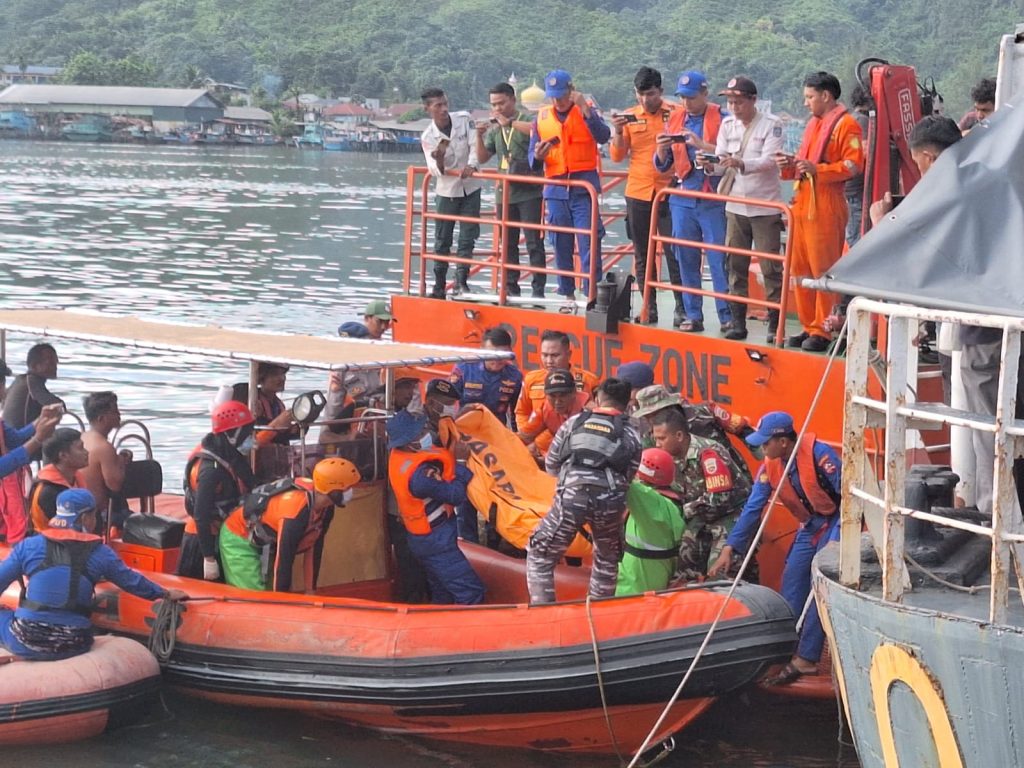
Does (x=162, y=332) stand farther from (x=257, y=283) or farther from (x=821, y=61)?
(x=821, y=61)

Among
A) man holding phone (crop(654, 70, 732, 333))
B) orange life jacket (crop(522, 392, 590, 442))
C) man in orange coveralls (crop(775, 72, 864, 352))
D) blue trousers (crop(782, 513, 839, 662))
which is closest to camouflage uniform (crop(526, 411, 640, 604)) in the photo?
blue trousers (crop(782, 513, 839, 662))

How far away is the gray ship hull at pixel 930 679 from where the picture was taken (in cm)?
581

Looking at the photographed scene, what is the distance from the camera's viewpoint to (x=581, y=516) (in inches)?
333

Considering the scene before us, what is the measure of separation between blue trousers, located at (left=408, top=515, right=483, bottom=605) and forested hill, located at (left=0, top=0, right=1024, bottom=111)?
409ft

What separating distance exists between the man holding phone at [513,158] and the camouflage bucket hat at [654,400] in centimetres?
379

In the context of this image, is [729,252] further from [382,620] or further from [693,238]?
[382,620]

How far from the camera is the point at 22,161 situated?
270ft

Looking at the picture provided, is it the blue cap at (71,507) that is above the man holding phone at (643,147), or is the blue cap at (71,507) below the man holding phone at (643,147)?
below

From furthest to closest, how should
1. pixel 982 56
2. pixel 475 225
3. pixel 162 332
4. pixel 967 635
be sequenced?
pixel 982 56 < pixel 475 225 < pixel 162 332 < pixel 967 635

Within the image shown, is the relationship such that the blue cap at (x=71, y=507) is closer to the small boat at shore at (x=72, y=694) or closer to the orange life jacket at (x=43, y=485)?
the orange life jacket at (x=43, y=485)

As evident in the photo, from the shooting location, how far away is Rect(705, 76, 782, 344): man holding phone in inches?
425

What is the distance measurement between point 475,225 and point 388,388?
4226mm

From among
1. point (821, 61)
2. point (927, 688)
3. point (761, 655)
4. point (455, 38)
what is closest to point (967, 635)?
point (927, 688)

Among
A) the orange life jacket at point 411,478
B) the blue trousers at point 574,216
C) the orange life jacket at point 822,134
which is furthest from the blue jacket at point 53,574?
the orange life jacket at point 822,134
